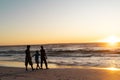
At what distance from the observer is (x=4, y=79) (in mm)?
14625

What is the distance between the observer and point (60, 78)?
14672mm

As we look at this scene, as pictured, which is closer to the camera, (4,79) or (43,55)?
(4,79)

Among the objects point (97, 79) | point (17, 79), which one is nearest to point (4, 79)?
point (17, 79)

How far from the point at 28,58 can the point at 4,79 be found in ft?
17.8

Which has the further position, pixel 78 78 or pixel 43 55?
pixel 43 55

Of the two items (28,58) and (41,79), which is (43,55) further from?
(41,79)

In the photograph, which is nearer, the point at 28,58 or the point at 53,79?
the point at 53,79

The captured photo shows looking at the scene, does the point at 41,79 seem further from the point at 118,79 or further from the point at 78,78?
the point at 118,79

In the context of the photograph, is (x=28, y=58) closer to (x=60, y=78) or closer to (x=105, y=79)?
(x=60, y=78)

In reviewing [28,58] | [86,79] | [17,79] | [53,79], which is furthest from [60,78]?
[28,58]

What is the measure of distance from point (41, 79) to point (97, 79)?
126 inches

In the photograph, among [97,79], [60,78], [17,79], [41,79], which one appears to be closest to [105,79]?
[97,79]

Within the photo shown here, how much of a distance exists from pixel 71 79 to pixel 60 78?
29.1 inches

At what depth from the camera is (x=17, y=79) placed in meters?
14.7
